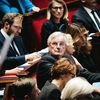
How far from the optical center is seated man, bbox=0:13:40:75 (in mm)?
3045

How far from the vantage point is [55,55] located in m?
2.54

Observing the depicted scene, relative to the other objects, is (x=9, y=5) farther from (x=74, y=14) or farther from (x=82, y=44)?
(x=82, y=44)

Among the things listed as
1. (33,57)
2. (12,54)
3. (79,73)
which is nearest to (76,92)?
(79,73)

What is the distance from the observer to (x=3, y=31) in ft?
10.5

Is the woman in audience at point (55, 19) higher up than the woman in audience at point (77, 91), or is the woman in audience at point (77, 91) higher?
the woman in audience at point (55, 19)

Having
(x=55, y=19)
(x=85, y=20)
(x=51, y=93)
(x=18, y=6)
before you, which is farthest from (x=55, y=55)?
(x=18, y=6)

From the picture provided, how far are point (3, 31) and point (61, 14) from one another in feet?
2.61

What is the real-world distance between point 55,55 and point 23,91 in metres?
0.70

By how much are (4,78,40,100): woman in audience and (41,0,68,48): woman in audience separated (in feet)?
5.56

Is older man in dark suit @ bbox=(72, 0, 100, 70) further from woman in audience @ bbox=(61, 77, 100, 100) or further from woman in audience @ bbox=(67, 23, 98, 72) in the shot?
woman in audience @ bbox=(61, 77, 100, 100)

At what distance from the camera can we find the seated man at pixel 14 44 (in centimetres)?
304

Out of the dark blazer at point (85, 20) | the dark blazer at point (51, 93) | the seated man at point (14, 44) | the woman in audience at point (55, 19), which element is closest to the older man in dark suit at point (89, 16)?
the dark blazer at point (85, 20)

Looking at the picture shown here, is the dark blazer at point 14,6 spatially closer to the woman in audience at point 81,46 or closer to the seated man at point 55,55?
the woman in audience at point 81,46

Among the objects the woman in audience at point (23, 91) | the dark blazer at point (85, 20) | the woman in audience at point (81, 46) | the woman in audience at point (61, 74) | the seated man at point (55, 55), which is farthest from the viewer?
the dark blazer at point (85, 20)
